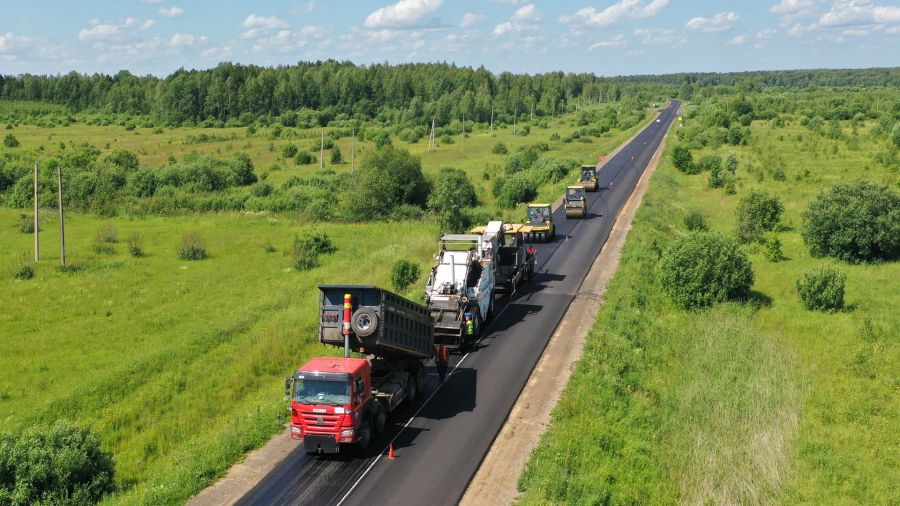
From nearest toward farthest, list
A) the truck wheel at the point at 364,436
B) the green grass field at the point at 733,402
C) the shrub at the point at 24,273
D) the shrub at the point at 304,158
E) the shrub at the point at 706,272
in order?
the green grass field at the point at 733,402
the truck wheel at the point at 364,436
the shrub at the point at 706,272
the shrub at the point at 24,273
the shrub at the point at 304,158

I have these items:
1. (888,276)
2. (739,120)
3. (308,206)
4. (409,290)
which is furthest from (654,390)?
(739,120)

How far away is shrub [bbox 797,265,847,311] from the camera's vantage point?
35.9m

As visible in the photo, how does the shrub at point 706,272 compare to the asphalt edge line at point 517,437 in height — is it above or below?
above

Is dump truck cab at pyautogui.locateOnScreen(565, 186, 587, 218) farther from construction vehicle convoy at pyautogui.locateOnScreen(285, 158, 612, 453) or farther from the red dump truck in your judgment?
the red dump truck

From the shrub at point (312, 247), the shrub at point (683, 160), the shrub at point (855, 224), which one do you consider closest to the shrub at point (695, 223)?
the shrub at point (855, 224)

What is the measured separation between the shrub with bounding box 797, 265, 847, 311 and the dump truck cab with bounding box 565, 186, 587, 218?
81.2 feet

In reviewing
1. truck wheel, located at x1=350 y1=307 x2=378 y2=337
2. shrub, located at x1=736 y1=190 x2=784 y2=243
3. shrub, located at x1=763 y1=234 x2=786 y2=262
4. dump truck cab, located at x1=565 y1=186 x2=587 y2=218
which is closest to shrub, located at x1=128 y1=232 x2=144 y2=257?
dump truck cab, located at x1=565 y1=186 x2=587 y2=218

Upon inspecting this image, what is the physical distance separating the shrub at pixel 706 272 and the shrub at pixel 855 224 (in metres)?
11.2

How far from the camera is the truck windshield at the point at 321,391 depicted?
21.0 meters

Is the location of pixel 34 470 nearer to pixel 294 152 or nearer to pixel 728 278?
pixel 728 278

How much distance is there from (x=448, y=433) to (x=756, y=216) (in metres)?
38.9

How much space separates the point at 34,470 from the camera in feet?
63.1

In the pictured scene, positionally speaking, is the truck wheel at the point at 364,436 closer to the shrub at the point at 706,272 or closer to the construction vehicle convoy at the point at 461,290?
the construction vehicle convoy at the point at 461,290

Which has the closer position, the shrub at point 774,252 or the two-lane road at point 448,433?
the two-lane road at point 448,433
